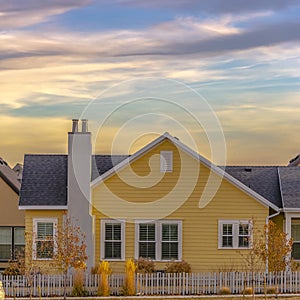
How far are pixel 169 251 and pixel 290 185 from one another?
771 centimetres

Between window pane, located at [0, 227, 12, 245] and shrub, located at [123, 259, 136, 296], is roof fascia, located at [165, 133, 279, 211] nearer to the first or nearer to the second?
shrub, located at [123, 259, 136, 296]

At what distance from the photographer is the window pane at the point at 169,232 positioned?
41500 millimetres

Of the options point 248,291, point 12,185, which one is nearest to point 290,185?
point 248,291

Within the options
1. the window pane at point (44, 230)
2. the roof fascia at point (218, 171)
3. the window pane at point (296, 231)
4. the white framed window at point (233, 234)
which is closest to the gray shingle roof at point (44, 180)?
the window pane at point (44, 230)

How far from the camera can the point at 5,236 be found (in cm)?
4544

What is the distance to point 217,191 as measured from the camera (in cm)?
4153

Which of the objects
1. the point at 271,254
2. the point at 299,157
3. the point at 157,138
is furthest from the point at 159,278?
the point at 299,157

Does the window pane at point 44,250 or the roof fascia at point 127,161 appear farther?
the roof fascia at point 127,161

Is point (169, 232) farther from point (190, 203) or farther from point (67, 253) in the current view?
point (67, 253)

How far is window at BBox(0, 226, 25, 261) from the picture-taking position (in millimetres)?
45125

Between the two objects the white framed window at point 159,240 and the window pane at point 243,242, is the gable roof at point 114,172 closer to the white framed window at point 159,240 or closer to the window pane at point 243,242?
the window pane at point 243,242

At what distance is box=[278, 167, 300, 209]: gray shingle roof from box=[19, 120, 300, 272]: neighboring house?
64.4 inches

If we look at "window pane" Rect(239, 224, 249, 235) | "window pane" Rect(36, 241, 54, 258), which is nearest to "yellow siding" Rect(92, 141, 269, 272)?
"window pane" Rect(239, 224, 249, 235)

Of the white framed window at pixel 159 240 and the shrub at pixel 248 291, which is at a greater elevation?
the white framed window at pixel 159 240
